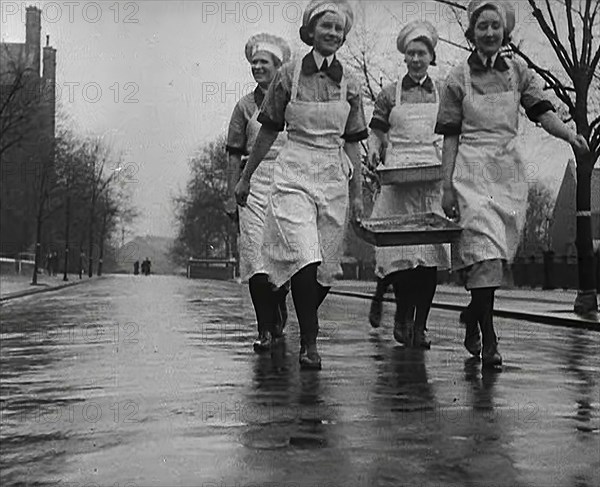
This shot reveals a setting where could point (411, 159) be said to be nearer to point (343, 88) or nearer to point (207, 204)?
point (343, 88)

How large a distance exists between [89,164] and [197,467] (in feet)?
226

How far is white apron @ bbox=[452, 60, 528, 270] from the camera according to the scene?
7.05m

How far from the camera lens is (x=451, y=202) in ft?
23.7

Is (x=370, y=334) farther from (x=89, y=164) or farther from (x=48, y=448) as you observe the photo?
(x=89, y=164)

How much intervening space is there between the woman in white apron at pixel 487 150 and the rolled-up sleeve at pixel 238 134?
2228mm

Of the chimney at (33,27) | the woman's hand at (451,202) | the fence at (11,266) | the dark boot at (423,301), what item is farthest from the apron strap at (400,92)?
the chimney at (33,27)

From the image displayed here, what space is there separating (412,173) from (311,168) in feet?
6.43

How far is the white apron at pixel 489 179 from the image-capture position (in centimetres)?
705

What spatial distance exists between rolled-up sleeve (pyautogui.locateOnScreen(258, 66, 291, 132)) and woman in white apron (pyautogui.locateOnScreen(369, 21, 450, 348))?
199cm

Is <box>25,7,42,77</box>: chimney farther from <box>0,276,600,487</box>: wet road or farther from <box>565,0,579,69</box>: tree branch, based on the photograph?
<box>0,276,600,487</box>: wet road

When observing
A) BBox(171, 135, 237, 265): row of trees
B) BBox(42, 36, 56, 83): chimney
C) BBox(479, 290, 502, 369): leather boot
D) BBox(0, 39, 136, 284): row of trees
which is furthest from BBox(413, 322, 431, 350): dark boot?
BBox(42, 36, 56, 83): chimney

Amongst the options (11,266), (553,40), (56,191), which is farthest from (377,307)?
(56,191)

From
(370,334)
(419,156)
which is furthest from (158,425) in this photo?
(370,334)

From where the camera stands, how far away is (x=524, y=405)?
5.29 meters
